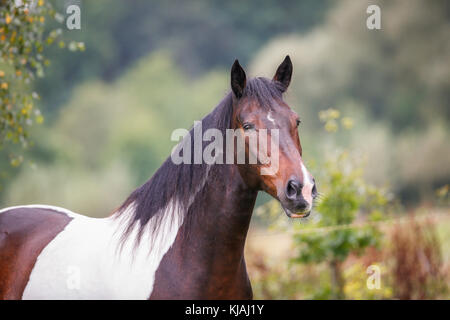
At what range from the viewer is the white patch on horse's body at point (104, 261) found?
3150mm

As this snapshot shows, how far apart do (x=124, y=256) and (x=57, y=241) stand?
65 centimetres

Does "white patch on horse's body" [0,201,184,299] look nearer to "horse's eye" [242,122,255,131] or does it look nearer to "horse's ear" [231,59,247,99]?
"horse's eye" [242,122,255,131]

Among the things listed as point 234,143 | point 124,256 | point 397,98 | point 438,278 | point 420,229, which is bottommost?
point 438,278

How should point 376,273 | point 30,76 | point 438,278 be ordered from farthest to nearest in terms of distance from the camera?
point 438,278 → point 376,273 → point 30,76

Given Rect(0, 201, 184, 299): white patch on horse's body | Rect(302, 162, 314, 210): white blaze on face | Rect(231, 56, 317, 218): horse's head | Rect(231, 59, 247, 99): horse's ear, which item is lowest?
Rect(0, 201, 184, 299): white patch on horse's body

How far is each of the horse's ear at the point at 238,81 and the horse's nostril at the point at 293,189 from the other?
0.70 metres

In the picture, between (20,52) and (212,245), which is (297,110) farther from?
(212,245)

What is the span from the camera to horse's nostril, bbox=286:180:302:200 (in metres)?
2.89

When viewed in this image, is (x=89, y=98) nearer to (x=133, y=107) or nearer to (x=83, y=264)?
(x=133, y=107)

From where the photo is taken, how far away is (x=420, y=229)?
6.73 metres

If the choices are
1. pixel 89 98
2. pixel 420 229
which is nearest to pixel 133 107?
pixel 89 98

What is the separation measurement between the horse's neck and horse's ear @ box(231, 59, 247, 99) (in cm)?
47

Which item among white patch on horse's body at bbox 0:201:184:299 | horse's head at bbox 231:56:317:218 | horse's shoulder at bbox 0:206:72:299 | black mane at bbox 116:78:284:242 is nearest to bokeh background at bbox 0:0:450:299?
horse's shoulder at bbox 0:206:72:299

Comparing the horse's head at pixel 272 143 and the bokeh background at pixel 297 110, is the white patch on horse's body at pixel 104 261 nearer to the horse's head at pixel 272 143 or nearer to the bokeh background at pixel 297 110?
the horse's head at pixel 272 143
